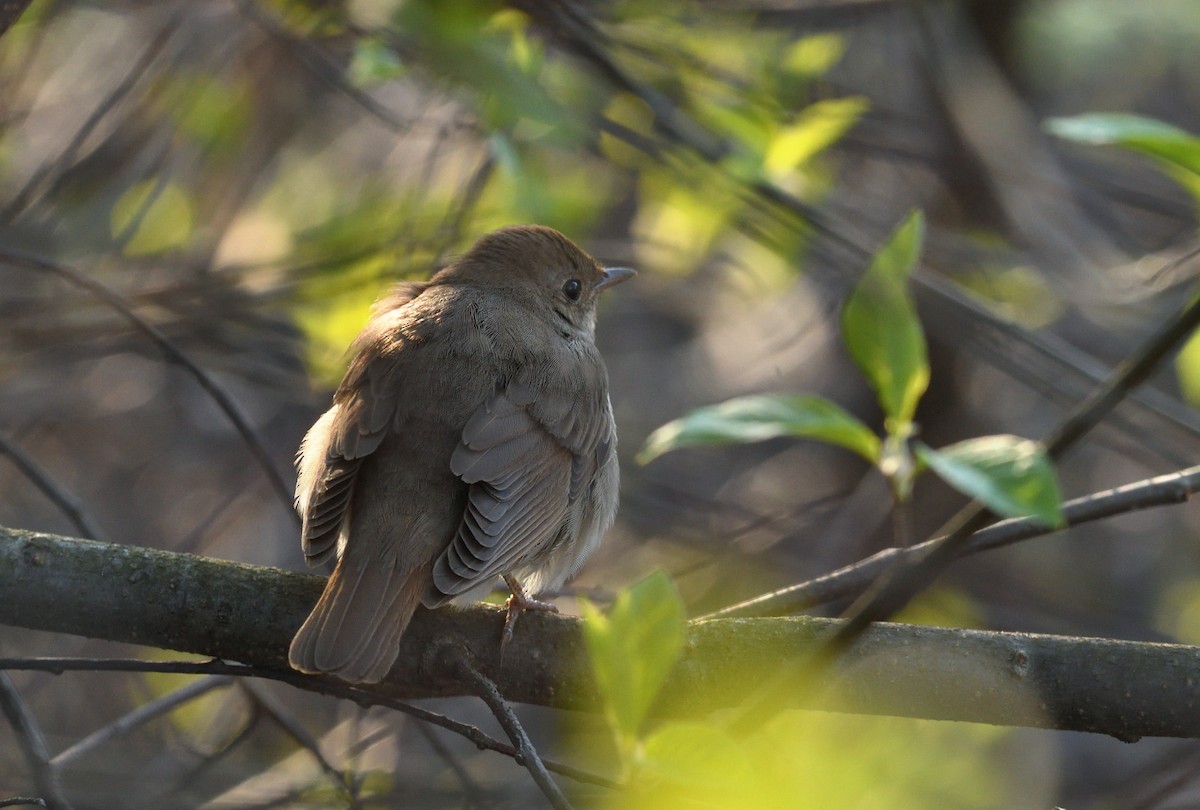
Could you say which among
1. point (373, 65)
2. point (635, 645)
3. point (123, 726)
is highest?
point (373, 65)

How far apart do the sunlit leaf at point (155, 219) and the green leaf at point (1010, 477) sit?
4.37 m

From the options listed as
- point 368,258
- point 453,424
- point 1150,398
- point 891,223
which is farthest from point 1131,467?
point 453,424

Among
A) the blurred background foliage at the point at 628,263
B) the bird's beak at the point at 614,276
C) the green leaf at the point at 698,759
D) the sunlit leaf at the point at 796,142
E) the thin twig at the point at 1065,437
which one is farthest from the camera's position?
the bird's beak at the point at 614,276

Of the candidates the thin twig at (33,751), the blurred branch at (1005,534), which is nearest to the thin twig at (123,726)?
the thin twig at (33,751)

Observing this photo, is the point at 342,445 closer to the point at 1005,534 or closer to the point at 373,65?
the point at 373,65

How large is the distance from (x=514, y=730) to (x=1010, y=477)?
3.23 ft

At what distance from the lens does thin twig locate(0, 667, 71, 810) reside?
94.2 inches

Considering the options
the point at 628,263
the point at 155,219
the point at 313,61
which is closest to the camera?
the point at 313,61

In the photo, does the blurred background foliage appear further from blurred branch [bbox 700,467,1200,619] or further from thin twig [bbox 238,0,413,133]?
blurred branch [bbox 700,467,1200,619]

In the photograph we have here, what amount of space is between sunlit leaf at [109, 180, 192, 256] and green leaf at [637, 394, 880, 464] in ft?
12.1

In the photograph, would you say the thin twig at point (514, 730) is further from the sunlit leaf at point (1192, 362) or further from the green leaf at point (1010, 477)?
the sunlit leaf at point (1192, 362)

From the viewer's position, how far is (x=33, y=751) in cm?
260

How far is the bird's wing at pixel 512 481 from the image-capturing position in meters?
3.11

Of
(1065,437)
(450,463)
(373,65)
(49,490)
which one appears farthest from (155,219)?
(1065,437)
